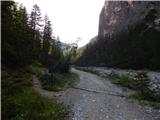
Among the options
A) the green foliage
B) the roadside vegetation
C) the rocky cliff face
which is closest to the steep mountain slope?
the rocky cliff face

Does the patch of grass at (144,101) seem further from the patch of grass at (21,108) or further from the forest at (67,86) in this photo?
the patch of grass at (21,108)

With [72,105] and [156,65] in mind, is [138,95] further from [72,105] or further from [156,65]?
[156,65]

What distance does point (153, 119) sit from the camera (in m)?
14.9

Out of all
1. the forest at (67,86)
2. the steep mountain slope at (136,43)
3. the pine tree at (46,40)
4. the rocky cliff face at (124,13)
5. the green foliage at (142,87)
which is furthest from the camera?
the rocky cliff face at (124,13)

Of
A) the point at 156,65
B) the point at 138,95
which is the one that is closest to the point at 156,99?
the point at 138,95

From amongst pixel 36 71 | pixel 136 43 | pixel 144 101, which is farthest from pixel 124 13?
pixel 144 101

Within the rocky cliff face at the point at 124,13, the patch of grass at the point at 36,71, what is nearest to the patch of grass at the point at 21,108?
the patch of grass at the point at 36,71

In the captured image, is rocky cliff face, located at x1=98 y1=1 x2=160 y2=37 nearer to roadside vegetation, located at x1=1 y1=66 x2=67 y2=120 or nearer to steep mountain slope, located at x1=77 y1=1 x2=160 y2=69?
steep mountain slope, located at x1=77 y1=1 x2=160 y2=69

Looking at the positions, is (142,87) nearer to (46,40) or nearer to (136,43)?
(136,43)

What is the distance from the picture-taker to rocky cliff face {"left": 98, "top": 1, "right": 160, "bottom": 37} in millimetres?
60050

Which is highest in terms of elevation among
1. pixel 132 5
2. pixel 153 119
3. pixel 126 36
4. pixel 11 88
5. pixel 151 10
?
pixel 132 5

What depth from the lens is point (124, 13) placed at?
86000 millimetres

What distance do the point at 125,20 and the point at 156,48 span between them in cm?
4057

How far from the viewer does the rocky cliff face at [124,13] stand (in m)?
60.0
